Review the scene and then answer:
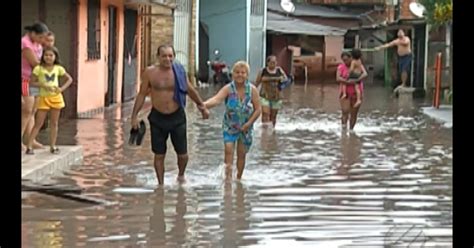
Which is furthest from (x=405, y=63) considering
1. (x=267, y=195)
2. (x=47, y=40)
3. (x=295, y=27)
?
(x=267, y=195)

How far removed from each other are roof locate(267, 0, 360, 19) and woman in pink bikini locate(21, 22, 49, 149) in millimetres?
34320

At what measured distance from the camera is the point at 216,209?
31.1 feet

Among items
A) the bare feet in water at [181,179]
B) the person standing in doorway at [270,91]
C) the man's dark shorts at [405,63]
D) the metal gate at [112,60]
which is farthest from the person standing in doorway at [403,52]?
the bare feet in water at [181,179]

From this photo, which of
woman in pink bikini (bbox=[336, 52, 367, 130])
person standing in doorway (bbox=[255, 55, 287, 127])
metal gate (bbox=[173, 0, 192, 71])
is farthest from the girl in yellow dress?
metal gate (bbox=[173, 0, 192, 71])

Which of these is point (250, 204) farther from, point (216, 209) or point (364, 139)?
point (364, 139)

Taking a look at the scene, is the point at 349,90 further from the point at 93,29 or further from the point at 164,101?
the point at 164,101

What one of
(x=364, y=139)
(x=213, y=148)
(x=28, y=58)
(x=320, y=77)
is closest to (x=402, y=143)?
(x=364, y=139)

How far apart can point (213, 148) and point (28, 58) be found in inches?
152

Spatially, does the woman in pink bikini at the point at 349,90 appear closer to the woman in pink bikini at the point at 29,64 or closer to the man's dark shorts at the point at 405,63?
the woman in pink bikini at the point at 29,64

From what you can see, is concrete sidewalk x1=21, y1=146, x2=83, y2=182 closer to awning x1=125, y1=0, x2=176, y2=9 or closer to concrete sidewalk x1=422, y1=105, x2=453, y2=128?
concrete sidewalk x1=422, y1=105, x2=453, y2=128

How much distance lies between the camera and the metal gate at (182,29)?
3475 cm

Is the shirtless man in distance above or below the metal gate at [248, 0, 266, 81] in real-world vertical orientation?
below

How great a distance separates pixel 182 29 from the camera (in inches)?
1404

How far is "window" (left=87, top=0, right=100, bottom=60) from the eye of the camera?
21.1m
